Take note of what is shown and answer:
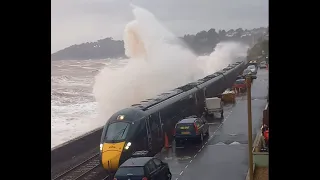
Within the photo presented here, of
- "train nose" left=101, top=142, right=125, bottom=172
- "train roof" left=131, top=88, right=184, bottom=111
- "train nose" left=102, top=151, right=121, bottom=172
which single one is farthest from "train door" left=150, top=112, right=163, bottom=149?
"train nose" left=102, top=151, right=121, bottom=172

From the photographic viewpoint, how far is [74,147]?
15.9m

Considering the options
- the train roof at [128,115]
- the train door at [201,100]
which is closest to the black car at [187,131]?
the train roof at [128,115]

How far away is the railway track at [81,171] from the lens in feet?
42.0

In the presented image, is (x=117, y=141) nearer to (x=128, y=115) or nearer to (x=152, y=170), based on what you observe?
(x=128, y=115)

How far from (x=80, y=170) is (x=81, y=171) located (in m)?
0.15

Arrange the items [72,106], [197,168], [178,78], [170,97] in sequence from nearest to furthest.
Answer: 1. [197,168]
2. [170,97]
3. [72,106]
4. [178,78]

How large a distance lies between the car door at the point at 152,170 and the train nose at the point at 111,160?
1.77 metres

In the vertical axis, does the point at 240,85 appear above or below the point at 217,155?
above

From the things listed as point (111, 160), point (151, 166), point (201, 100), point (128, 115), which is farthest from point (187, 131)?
point (201, 100)

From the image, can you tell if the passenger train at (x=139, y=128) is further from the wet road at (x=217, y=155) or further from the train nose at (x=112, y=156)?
the wet road at (x=217, y=155)
